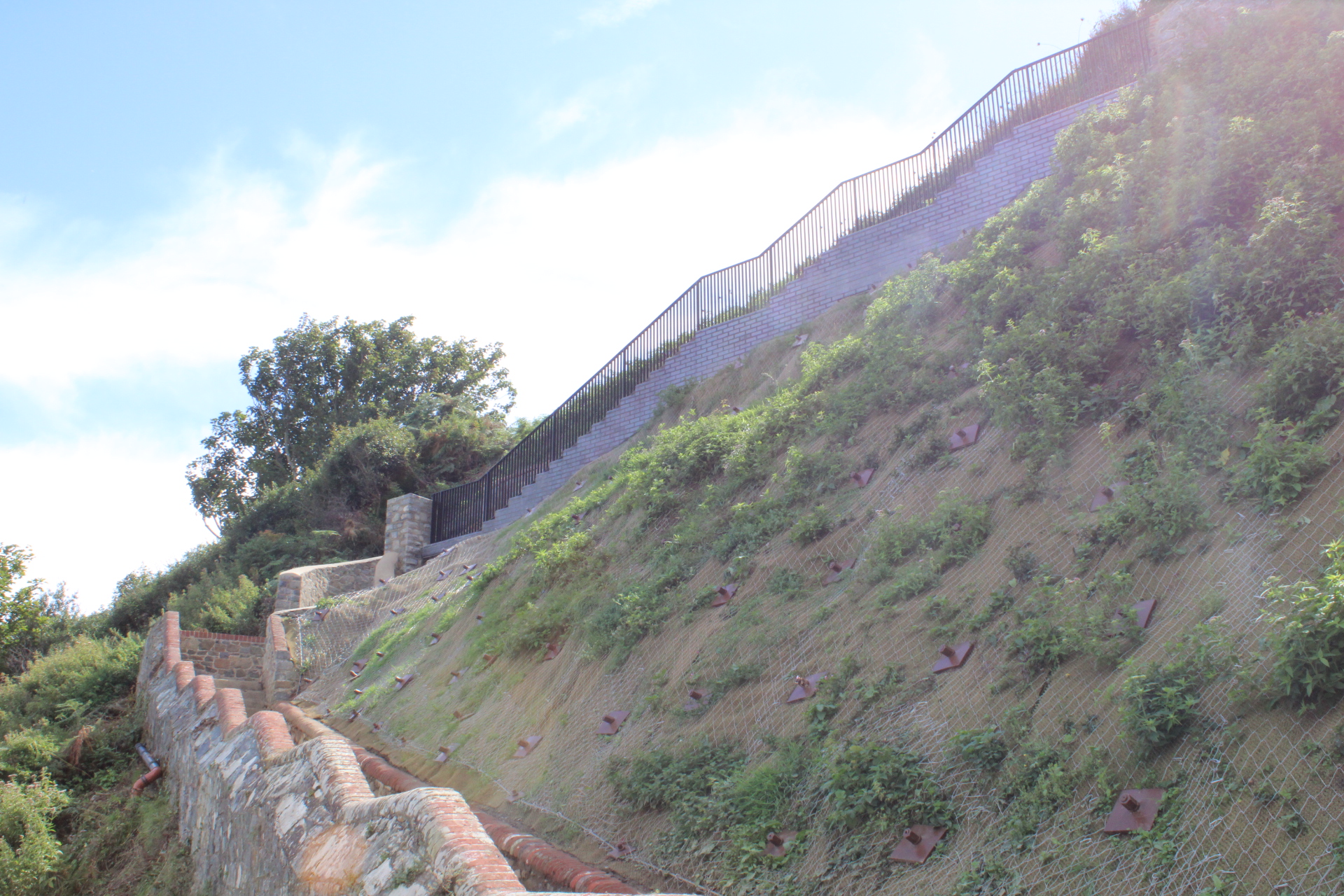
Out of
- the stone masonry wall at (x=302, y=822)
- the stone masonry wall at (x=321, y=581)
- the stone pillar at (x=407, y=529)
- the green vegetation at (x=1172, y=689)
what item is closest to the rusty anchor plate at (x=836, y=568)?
the green vegetation at (x=1172, y=689)

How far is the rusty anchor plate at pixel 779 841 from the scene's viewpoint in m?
4.79

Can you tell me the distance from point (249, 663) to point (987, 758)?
13.5 meters

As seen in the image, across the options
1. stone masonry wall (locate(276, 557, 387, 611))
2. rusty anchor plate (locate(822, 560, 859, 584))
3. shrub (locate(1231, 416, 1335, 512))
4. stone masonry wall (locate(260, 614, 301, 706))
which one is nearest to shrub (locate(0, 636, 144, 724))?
stone masonry wall (locate(260, 614, 301, 706))

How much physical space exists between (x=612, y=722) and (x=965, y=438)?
3564 mm

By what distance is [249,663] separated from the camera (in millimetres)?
14820

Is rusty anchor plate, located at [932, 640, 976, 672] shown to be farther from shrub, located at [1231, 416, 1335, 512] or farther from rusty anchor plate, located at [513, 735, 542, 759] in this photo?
rusty anchor plate, located at [513, 735, 542, 759]

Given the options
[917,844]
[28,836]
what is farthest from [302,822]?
[28,836]

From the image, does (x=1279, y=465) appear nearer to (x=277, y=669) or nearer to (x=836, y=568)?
(x=836, y=568)

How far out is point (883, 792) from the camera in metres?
4.59

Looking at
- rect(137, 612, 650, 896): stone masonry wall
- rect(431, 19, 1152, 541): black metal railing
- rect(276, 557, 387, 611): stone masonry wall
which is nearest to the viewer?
rect(137, 612, 650, 896): stone masonry wall

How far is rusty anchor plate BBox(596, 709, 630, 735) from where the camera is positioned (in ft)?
22.8

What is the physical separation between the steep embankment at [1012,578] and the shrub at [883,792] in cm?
2

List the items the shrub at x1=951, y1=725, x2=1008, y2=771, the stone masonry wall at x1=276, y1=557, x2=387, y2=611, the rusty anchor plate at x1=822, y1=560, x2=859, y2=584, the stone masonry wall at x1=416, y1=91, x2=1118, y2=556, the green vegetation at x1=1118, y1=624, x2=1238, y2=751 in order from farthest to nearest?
the stone masonry wall at x1=276, y1=557, x2=387, y2=611 → the stone masonry wall at x1=416, y1=91, x2=1118, y2=556 → the rusty anchor plate at x1=822, y1=560, x2=859, y2=584 → the shrub at x1=951, y1=725, x2=1008, y2=771 → the green vegetation at x1=1118, y1=624, x2=1238, y2=751

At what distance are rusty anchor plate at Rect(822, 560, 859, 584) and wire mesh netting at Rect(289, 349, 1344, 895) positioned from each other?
0.07m
